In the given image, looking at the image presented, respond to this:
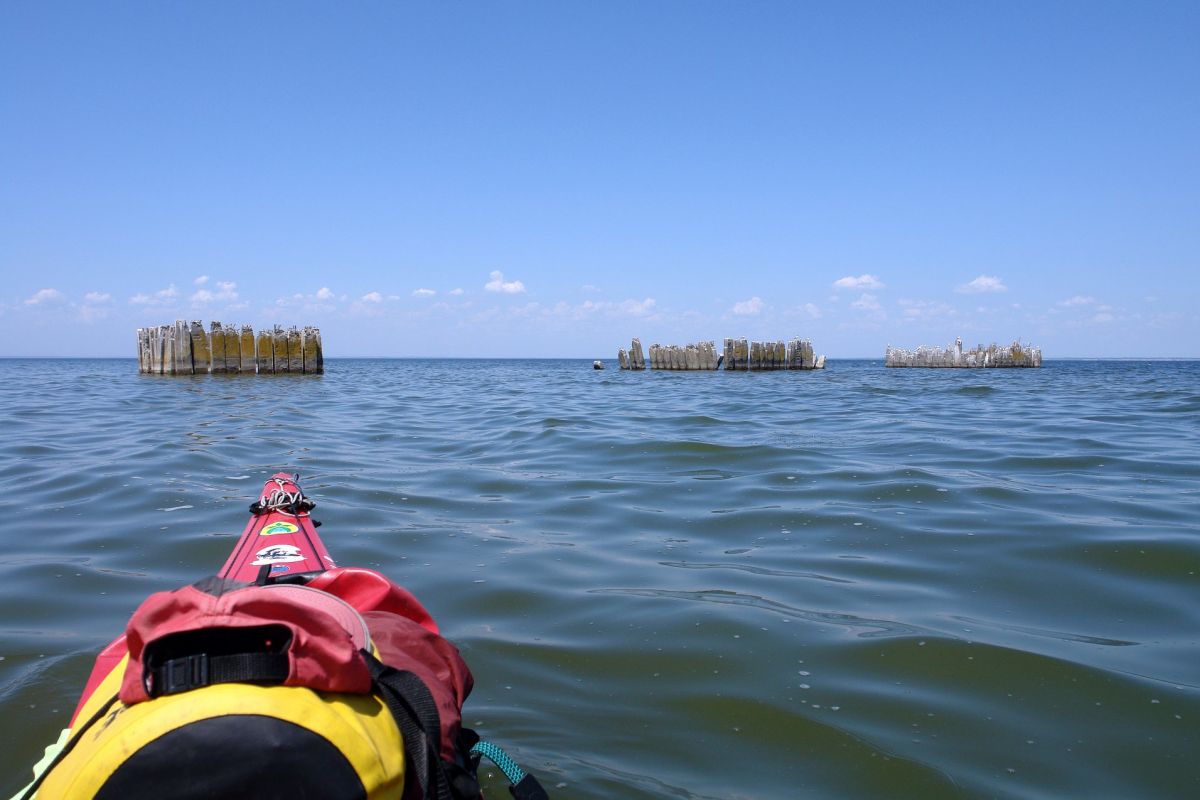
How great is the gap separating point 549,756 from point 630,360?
41171 mm

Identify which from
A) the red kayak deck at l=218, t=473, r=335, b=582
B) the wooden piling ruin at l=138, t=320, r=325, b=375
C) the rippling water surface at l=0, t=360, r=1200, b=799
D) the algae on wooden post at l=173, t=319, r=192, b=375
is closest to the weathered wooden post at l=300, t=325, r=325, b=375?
the wooden piling ruin at l=138, t=320, r=325, b=375

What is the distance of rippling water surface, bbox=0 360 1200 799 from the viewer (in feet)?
8.66

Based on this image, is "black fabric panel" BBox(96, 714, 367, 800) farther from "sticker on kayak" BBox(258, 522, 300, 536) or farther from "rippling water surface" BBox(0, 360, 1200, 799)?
"sticker on kayak" BBox(258, 522, 300, 536)

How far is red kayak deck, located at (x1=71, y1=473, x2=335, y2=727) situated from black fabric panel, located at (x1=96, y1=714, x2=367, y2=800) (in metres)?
1.36

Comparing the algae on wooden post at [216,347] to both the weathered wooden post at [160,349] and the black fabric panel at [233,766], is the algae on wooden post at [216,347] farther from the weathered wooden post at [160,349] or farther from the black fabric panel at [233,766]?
the black fabric panel at [233,766]

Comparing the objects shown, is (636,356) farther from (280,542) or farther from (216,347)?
(280,542)

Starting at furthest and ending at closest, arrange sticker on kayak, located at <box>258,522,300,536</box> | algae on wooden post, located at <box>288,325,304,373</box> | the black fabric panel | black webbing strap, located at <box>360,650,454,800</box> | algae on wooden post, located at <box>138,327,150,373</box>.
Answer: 1. algae on wooden post, located at <box>288,325,304,373</box>
2. algae on wooden post, located at <box>138,327,150,373</box>
3. sticker on kayak, located at <box>258,522,300,536</box>
4. black webbing strap, located at <box>360,650,454,800</box>
5. the black fabric panel

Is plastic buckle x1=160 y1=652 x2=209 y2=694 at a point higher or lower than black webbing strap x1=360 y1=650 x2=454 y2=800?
higher

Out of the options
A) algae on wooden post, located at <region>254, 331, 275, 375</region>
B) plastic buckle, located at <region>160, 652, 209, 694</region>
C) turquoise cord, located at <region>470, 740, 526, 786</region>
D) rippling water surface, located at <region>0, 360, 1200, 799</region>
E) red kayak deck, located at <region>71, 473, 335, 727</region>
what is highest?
algae on wooden post, located at <region>254, 331, 275, 375</region>

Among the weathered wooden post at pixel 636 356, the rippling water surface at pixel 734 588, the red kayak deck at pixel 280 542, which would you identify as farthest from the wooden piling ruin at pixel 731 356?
the red kayak deck at pixel 280 542

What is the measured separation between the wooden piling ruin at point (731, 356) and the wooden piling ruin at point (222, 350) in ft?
62.7

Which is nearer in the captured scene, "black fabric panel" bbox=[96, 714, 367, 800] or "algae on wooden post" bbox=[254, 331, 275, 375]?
"black fabric panel" bbox=[96, 714, 367, 800]

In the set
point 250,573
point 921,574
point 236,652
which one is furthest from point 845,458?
point 236,652

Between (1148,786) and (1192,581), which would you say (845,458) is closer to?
(1192,581)
